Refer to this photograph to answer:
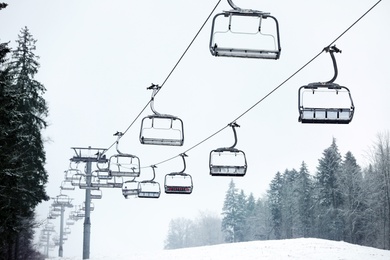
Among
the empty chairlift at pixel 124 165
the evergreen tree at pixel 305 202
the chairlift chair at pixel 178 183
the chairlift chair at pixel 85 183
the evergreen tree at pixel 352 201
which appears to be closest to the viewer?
the chairlift chair at pixel 178 183

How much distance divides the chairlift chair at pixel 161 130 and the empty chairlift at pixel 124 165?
5.98m

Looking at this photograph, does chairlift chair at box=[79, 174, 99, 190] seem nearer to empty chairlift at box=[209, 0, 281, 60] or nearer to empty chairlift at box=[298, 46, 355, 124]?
empty chairlift at box=[298, 46, 355, 124]

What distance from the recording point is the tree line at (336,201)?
66312 millimetres

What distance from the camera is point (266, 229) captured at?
102m

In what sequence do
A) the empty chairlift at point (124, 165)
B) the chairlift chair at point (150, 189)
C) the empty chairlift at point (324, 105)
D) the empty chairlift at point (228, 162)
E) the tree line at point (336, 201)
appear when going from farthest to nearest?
the tree line at point (336, 201), the chairlift chair at point (150, 189), the empty chairlift at point (124, 165), the empty chairlift at point (228, 162), the empty chairlift at point (324, 105)

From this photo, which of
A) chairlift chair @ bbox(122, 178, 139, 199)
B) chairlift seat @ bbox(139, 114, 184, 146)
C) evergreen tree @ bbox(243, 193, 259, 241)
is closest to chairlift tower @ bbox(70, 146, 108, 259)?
chairlift chair @ bbox(122, 178, 139, 199)

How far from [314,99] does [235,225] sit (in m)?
101

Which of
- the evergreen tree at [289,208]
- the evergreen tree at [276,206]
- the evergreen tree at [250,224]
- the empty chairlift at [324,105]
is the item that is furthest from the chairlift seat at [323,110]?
the evergreen tree at [250,224]

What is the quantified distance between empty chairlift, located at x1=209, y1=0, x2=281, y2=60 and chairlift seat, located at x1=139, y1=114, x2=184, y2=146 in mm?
A: 5809

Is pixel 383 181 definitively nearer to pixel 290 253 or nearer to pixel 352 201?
pixel 352 201

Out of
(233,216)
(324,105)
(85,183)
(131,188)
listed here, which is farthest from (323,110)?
(233,216)

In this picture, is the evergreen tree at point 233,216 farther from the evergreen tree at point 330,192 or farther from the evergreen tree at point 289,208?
the evergreen tree at point 330,192

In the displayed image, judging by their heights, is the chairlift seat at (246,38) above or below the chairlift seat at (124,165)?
Answer: above

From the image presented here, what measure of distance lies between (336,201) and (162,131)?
214ft
